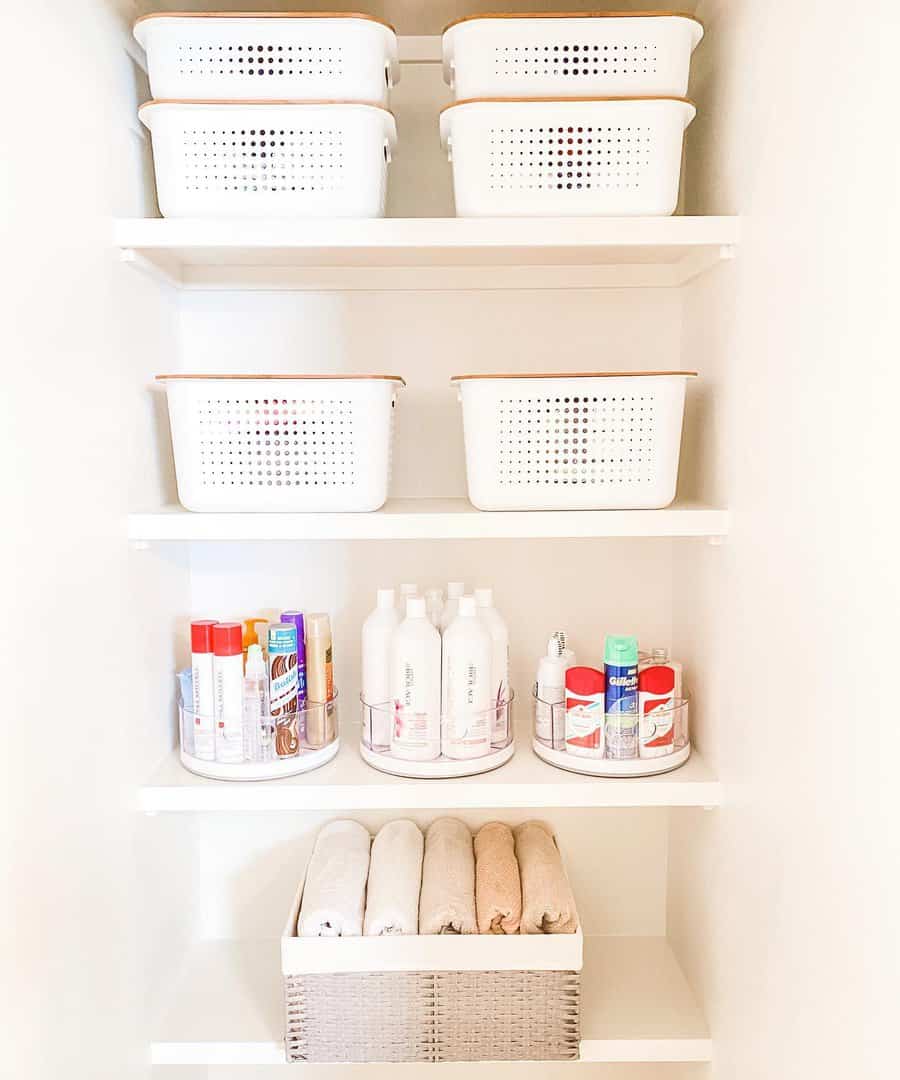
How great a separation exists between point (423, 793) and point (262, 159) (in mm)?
857

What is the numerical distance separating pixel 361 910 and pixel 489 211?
3.15ft

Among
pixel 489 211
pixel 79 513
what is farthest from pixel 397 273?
pixel 79 513

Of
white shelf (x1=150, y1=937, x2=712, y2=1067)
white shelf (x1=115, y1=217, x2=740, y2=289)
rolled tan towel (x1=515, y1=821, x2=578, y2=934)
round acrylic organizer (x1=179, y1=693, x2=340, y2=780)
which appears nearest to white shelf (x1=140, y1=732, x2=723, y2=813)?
round acrylic organizer (x1=179, y1=693, x2=340, y2=780)

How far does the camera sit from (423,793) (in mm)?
1299

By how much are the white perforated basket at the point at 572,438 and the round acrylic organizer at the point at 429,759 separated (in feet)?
1.04

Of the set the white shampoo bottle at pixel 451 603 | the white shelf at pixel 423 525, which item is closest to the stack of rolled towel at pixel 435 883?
the white shampoo bottle at pixel 451 603

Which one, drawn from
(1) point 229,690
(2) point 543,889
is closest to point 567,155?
(1) point 229,690

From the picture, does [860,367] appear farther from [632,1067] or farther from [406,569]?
[632,1067]

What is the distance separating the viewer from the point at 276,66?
1204mm

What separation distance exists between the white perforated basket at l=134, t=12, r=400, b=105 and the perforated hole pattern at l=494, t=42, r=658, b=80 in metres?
0.16

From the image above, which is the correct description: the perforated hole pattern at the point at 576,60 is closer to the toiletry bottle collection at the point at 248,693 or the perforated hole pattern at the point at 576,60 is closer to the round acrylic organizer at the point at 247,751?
the toiletry bottle collection at the point at 248,693

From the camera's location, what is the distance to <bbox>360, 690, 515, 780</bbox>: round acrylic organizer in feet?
4.38

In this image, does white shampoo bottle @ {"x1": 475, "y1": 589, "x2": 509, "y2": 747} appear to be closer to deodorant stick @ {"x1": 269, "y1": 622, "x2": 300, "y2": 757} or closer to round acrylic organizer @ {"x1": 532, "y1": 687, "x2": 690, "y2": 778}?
round acrylic organizer @ {"x1": 532, "y1": 687, "x2": 690, "y2": 778}

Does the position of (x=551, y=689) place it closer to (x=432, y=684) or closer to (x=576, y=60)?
(x=432, y=684)
